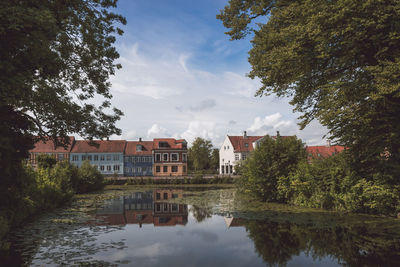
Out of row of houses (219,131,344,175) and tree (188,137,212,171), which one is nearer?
row of houses (219,131,344,175)

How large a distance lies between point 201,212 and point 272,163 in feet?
22.1

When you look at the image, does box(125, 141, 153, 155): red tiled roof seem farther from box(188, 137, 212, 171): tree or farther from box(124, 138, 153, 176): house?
box(188, 137, 212, 171): tree

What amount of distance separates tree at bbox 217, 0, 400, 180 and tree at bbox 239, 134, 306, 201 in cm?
516

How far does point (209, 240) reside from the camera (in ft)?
34.6

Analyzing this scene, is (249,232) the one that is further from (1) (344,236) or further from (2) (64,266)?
(2) (64,266)

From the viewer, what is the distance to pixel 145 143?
6169cm

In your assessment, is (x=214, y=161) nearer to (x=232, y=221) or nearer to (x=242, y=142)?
(x=242, y=142)

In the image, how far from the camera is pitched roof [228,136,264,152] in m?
58.6

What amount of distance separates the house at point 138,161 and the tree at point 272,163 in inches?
1614

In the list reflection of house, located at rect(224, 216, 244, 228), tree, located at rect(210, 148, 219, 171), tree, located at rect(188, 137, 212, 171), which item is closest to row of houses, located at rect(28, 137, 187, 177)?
→ tree, located at rect(188, 137, 212, 171)

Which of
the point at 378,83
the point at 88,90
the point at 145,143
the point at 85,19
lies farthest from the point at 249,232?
the point at 145,143

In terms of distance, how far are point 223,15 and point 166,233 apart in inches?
510

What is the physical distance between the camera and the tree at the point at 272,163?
19875mm

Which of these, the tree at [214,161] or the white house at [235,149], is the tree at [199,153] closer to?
the tree at [214,161]
